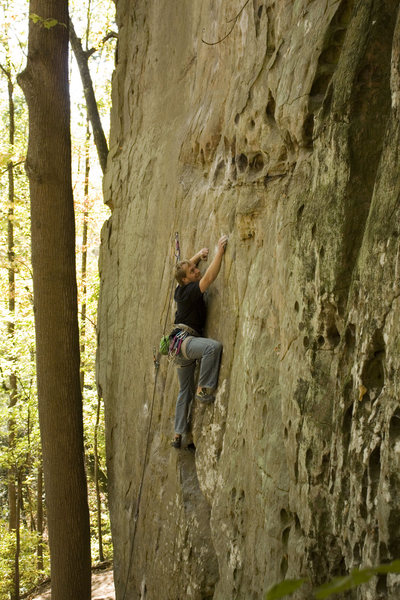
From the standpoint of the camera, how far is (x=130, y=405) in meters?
9.21

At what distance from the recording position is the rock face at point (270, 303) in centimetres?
364

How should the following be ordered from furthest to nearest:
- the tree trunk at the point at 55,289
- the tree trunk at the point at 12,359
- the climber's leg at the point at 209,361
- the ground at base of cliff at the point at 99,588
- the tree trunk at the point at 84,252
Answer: the tree trunk at the point at 84,252
the tree trunk at the point at 12,359
the ground at base of cliff at the point at 99,588
the tree trunk at the point at 55,289
the climber's leg at the point at 209,361

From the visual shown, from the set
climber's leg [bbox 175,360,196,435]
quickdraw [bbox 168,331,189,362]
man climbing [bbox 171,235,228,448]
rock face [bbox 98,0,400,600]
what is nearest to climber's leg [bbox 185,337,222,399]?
man climbing [bbox 171,235,228,448]

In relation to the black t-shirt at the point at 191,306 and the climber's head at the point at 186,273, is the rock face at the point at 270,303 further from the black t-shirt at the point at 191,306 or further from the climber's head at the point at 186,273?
the climber's head at the point at 186,273

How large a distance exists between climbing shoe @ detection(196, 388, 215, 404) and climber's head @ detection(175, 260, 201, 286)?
1.21m

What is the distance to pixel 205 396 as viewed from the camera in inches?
261

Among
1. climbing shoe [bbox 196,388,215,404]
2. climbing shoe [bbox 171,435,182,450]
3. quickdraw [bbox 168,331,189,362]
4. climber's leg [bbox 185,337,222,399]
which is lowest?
climbing shoe [bbox 171,435,182,450]

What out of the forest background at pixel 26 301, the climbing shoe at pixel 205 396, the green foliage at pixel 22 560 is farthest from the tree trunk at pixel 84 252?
the climbing shoe at pixel 205 396

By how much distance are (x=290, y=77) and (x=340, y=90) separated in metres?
0.97

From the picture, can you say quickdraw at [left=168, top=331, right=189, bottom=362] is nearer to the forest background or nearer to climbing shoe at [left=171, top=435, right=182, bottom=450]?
climbing shoe at [left=171, top=435, right=182, bottom=450]

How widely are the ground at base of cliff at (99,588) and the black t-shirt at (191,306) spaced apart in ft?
25.1

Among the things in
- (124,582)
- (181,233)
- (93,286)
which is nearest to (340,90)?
(181,233)

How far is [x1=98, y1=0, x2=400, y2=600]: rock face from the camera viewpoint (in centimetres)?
364

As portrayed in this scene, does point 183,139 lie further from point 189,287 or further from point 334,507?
point 334,507
